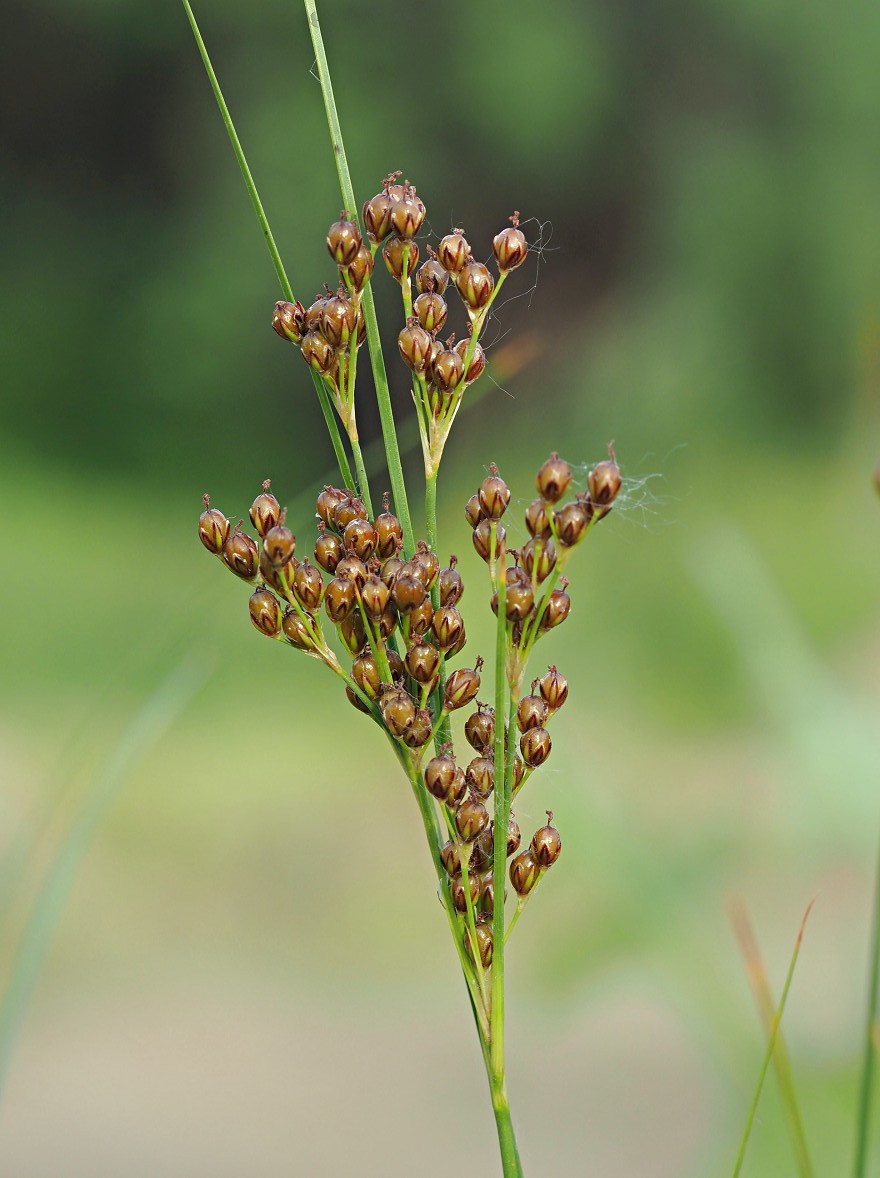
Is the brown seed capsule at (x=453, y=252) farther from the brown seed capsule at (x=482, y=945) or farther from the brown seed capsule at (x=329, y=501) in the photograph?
the brown seed capsule at (x=482, y=945)

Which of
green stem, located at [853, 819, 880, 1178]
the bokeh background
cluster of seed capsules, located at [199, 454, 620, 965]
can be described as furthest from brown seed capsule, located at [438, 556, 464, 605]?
the bokeh background

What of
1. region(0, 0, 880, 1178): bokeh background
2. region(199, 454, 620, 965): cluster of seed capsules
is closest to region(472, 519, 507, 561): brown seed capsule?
region(199, 454, 620, 965): cluster of seed capsules

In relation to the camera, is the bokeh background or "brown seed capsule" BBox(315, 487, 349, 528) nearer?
"brown seed capsule" BBox(315, 487, 349, 528)

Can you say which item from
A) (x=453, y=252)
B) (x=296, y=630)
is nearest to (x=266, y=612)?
(x=296, y=630)

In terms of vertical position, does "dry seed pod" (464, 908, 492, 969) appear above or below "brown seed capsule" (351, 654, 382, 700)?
below

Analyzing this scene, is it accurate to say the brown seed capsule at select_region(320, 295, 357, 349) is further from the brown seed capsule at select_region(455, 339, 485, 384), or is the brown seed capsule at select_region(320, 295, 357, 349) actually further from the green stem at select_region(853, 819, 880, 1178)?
the green stem at select_region(853, 819, 880, 1178)

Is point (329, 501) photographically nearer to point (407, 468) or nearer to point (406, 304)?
point (406, 304)

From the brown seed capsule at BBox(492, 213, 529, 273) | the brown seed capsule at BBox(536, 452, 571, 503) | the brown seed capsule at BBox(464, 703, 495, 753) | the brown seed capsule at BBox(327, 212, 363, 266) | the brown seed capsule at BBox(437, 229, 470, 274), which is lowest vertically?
the brown seed capsule at BBox(464, 703, 495, 753)
